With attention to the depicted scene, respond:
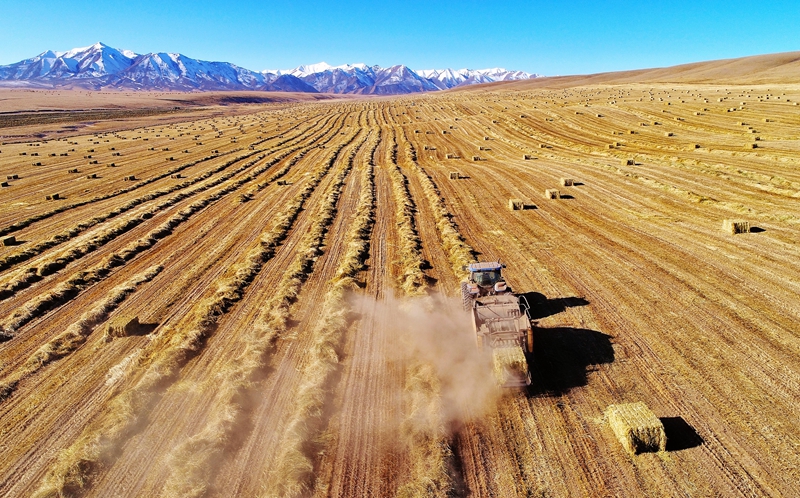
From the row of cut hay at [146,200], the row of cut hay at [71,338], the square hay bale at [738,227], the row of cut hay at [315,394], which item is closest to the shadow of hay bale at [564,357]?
the row of cut hay at [315,394]

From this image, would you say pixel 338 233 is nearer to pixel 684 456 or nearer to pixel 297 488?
pixel 297 488

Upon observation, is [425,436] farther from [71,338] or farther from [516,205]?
[516,205]

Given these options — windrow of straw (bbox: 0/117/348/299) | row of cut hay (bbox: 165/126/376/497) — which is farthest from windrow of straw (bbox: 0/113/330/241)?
row of cut hay (bbox: 165/126/376/497)

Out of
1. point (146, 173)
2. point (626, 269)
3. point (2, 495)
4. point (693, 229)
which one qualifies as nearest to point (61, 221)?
point (146, 173)

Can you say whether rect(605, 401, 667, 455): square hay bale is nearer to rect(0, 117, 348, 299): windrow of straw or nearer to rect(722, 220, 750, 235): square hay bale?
rect(722, 220, 750, 235): square hay bale

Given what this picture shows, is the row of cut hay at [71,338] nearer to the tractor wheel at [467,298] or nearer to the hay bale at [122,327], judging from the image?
the hay bale at [122,327]

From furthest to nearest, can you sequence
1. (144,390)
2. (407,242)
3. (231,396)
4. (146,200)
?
(146,200)
(407,242)
(144,390)
(231,396)

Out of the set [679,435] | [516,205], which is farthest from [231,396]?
[516,205]
